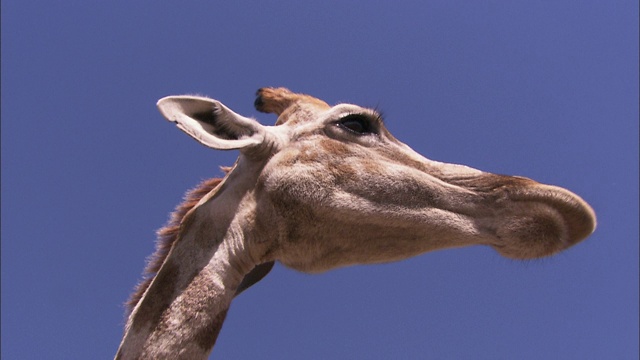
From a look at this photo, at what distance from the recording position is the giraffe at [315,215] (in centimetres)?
421

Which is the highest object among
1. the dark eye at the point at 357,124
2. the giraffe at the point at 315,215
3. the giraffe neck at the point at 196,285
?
the dark eye at the point at 357,124

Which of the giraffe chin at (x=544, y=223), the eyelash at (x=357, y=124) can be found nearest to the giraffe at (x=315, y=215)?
the giraffe chin at (x=544, y=223)

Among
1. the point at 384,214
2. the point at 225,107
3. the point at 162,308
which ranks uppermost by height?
the point at 225,107

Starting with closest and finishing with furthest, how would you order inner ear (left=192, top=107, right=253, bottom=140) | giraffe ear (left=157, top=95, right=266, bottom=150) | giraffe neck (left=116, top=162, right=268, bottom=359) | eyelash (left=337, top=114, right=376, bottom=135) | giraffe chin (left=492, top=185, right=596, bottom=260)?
giraffe neck (left=116, top=162, right=268, bottom=359) → giraffe ear (left=157, top=95, right=266, bottom=150) → giraffe chin (left=492, top=185, right=596, bottom=260) → inner ear (left=192, top=107, right=253, bottom=140) → eyelash (left=337, top=114, right=376, bottom=135)

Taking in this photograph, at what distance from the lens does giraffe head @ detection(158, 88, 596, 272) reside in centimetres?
434

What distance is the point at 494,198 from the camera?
4.46m

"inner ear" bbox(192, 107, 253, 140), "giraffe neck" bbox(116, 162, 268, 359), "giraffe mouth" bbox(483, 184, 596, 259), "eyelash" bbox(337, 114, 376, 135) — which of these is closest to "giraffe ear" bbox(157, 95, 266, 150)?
"inner ear" bbox(192, 107, 253, 140)

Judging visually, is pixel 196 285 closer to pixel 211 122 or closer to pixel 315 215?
pixel 315 215

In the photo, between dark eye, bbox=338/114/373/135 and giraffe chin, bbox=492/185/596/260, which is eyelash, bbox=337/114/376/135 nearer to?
dark eye, bbox=338/114/373/135

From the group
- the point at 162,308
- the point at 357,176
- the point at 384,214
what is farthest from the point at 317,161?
the point at 162,308

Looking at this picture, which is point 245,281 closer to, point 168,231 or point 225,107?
point 168,231

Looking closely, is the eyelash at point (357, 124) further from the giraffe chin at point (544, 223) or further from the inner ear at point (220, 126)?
the giraffe chin at point (544, 223)

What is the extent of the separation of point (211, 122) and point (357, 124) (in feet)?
3.85

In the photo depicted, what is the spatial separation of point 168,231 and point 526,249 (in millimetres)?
2692
